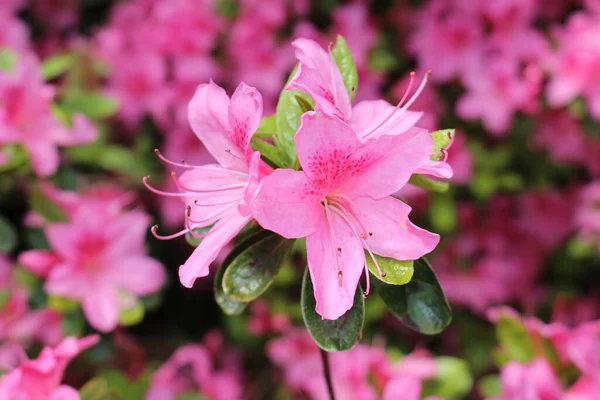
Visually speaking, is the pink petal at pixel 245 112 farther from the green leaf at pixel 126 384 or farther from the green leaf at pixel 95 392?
the green leaf at pixel 126 384

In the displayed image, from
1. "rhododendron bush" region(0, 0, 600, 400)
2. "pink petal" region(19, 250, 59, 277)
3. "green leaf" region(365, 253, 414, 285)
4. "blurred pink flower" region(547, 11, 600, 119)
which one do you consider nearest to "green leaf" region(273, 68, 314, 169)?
"rhododendron bush" region(0, 0, 600, 400)

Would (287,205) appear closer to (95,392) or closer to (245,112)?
(245,112)

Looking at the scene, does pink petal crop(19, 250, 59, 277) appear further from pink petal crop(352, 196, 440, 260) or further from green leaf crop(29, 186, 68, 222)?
pink petal crop(352, 196, 440, 260)

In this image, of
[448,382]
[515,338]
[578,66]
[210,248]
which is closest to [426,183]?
[210,248]

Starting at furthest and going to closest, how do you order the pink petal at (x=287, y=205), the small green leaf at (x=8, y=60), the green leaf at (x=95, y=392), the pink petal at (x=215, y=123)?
1. the small green leaf at (x=8, y=60)
2. the green leaf at (x=95, y=392)
3. the pink petal at (x=215, y=123)
4. the pink petal at (x=287, y=205)

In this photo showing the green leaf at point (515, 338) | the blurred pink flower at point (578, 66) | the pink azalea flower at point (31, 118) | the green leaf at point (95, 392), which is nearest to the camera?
the green leaf at point (95, 392)

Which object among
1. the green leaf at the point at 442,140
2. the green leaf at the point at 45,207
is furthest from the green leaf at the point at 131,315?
the green leaf at the point at 442,140
